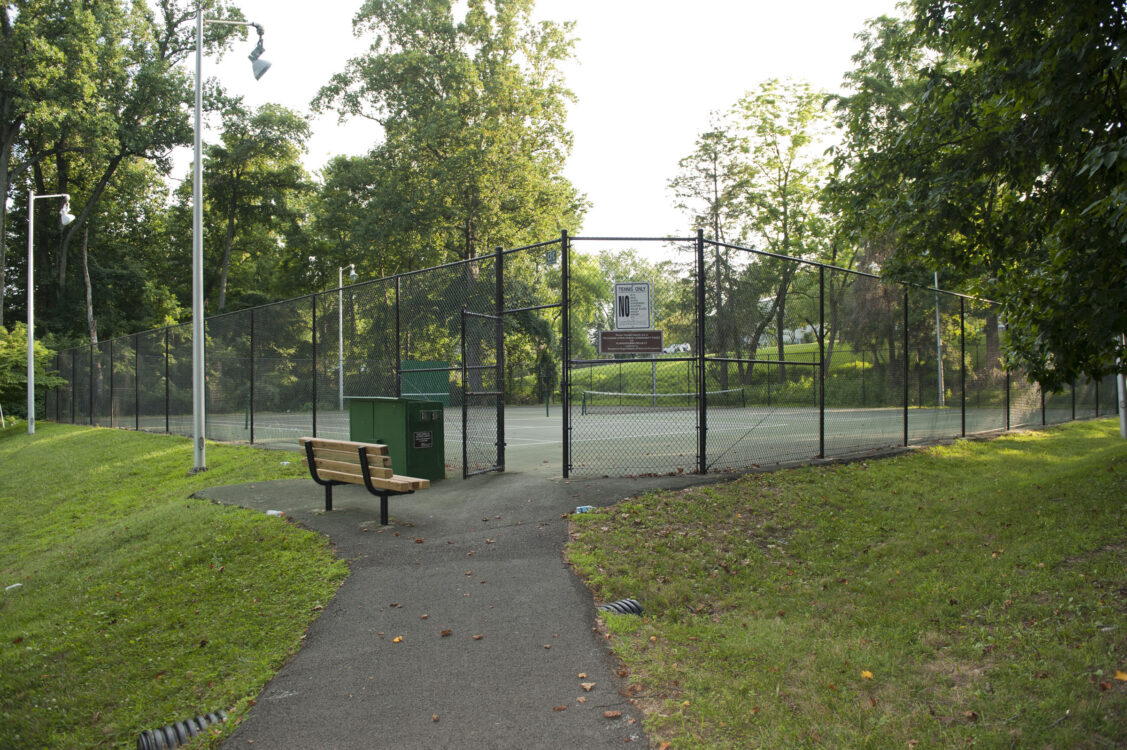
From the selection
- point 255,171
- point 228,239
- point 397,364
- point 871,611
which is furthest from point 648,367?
point 255,171

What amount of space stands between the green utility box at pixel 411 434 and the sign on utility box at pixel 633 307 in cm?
279

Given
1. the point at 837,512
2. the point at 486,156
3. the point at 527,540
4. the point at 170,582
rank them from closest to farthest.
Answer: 1. the point at 170,582
2. the point at 527,540
3. the point at 837,512
4. the point at 486,156

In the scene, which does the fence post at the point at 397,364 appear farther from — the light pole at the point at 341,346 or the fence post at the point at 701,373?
the fence post at the point at 701,373

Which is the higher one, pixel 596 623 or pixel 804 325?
pixel 804 325

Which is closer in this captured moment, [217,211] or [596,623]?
[596,623]

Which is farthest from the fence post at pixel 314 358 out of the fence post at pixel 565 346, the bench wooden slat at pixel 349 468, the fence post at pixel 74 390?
the fence post at pixel 74 390

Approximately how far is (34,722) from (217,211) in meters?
49.6

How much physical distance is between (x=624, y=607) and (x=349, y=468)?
379 centimetres

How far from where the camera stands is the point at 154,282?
48.4 m

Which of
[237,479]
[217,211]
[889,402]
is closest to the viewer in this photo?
[237,479]

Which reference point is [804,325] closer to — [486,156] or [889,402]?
[889,402]

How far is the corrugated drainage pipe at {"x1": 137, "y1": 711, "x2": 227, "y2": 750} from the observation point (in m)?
3.80

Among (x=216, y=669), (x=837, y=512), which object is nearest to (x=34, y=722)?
(x=216, y=669)

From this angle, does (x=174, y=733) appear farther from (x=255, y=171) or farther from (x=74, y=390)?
(x=255, y=171)
